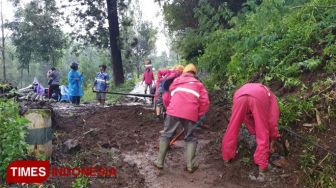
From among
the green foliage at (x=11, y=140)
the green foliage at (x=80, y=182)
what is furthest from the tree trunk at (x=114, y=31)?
the green foliage at (x=80, y=182)

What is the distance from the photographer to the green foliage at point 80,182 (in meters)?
5.07

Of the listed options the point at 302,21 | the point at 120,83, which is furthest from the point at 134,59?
the point at 302,21

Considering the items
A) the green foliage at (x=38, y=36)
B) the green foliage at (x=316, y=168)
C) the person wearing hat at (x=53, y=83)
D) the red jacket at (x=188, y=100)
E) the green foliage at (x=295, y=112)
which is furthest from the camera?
the green foliage at (x=38, y=36)

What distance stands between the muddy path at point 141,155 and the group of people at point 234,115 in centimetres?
23

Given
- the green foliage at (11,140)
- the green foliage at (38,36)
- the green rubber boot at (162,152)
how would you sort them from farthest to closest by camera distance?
the green foliage at (38,36) < the green rubber boot at (162,152) < the green foliage at (11,140)

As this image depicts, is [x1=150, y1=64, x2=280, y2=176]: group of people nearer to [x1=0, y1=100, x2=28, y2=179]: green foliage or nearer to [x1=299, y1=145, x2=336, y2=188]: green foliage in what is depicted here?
[x1=299, y1=145, x2=336, y2=188]: green foliage

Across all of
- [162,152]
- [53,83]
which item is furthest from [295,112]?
[53,83]

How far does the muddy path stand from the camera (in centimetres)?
549

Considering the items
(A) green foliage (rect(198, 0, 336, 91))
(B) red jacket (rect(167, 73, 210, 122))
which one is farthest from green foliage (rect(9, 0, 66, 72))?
(B) red jacket (rect(167, 73, 210, 122))

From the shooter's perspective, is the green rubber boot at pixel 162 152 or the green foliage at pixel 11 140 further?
the green rubber boot at pixel 162 152

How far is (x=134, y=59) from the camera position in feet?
135

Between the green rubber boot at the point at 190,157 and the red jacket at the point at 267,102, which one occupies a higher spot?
the red jacket at the point at 267,102

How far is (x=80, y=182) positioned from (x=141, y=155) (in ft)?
5.90

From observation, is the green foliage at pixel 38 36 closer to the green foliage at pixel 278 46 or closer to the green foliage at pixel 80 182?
the green foliage at pixel 278 46
